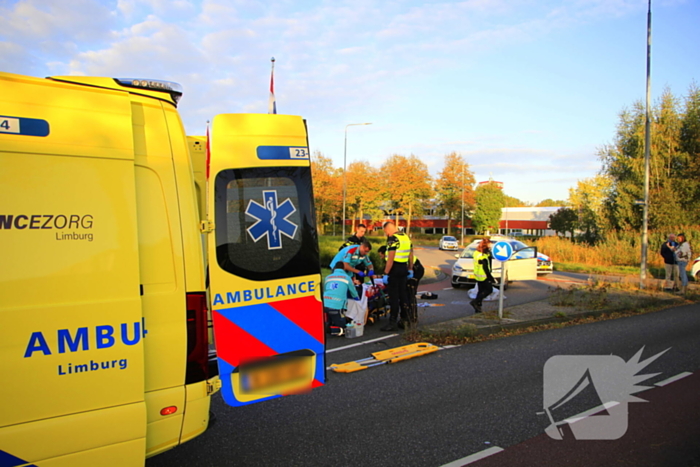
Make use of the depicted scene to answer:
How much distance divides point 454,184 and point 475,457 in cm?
5289

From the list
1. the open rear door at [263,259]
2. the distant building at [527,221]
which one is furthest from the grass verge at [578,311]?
the distant building at [527,221]

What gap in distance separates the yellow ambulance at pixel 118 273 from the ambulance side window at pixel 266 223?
2cm

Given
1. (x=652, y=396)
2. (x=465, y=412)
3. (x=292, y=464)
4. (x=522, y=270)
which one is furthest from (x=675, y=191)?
(x=292, y=464)

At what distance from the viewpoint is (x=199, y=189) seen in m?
4.57

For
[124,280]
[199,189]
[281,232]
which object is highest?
[199,189]

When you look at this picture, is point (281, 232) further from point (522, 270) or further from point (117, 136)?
point (522, 270)

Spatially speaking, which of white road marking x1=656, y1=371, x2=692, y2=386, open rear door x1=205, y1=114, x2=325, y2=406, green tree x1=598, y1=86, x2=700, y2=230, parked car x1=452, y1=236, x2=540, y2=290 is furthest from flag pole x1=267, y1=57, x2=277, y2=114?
green tree x1=598, y1=86, x2=700, y2=230

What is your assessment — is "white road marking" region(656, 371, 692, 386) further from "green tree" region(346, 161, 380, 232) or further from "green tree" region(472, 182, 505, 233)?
"green tree" region(472, 182, 505, 233)

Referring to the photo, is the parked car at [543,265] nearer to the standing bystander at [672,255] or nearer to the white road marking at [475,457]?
the standing bystander at [672,255]

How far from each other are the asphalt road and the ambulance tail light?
3.46ft

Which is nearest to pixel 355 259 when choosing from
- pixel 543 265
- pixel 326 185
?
pixel 543 265

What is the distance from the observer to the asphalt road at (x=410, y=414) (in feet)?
12.2

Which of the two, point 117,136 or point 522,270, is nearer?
point 117,136

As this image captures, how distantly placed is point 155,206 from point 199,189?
1724 millimetres
